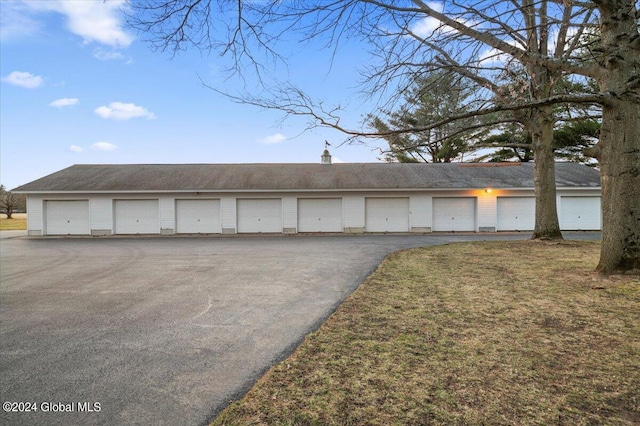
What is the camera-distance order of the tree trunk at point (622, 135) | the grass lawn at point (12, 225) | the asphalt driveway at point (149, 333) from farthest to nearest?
the grass lawn at point (12, 225) → the tree trunk at point (622, 135) → the asphalt driveway at point (149, 333)

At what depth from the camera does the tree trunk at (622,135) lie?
5.27 m

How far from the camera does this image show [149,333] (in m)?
3.54

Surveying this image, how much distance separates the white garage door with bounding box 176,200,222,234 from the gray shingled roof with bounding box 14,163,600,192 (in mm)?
974

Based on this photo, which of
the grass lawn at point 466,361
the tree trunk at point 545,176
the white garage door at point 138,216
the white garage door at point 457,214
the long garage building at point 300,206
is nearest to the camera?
the grass lawn at point 466,361

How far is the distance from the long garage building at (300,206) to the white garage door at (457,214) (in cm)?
5

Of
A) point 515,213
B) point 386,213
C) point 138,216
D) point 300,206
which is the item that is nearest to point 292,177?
point 300,206

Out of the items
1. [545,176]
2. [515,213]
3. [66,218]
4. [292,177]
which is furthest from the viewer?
[292,177]

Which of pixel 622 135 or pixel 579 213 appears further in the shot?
pixel 579 213

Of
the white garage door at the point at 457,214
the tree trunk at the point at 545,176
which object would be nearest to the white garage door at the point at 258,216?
the white garage door at the point at 457,214

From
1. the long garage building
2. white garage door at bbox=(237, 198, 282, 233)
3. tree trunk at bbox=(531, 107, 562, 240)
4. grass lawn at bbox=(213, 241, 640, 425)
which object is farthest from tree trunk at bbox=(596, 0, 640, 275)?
white garage door at bbox=(237, 198, 282, 233)

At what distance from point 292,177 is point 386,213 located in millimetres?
5719

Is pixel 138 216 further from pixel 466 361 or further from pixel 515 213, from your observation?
pixel 515 213

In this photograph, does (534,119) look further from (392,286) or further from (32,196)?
(32,196)

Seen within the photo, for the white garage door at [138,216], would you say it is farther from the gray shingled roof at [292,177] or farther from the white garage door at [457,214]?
the white garage door at [457,214]
